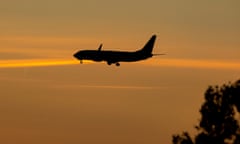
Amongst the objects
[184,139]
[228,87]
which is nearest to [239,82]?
[228,87]

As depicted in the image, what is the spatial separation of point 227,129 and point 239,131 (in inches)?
61.4

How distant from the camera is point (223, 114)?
13162cm

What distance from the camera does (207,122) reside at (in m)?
132

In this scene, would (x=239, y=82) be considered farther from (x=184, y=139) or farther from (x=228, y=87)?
(x=184, y=139)

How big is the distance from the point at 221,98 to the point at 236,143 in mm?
7368

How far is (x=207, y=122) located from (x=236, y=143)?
19.8 feet

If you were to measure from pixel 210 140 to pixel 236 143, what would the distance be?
161 inches

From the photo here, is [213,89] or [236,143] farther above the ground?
[213,89]

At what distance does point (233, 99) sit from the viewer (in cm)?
13088

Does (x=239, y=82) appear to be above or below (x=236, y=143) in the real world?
above

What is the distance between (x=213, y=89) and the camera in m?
134

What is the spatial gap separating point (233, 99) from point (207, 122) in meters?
4.47

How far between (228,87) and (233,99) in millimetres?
1665

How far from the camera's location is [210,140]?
13012cm
